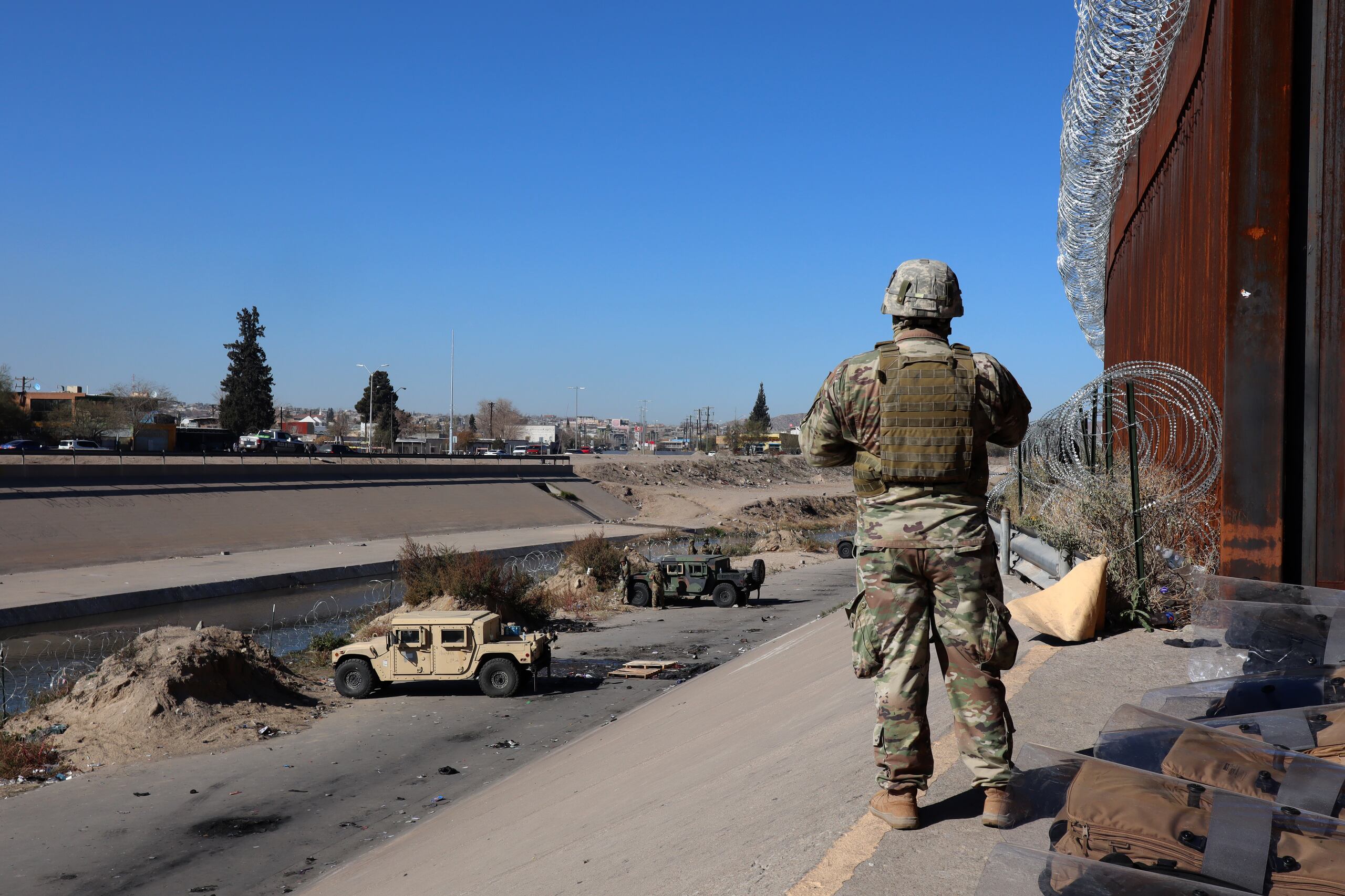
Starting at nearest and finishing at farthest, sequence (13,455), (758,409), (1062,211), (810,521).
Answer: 1. (1062,211)
2. (13,455)
3. (810,521)
4. (758,409)

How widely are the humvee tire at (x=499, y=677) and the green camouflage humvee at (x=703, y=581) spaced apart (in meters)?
11.5

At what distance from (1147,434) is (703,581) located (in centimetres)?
1647

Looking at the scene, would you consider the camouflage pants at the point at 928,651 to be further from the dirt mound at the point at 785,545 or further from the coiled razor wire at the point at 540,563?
the dirt mound at the point at 785,545

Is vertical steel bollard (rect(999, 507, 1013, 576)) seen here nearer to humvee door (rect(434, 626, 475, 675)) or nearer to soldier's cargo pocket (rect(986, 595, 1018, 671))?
soldier's cargo pocket (rect(986, 595, 1018, 671))

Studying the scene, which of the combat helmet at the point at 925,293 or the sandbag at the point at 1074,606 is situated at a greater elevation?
the combat helmet at the point at 925,293

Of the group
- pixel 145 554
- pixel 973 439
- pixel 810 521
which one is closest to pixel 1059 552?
pixel 973 439

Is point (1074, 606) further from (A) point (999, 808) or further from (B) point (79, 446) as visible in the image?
(B) point (79, 446)

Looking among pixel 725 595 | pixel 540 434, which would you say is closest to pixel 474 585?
pixel 725 595

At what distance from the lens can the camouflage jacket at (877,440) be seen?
3.76m

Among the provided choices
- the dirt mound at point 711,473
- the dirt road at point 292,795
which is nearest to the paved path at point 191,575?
the dirt road at point 292,795

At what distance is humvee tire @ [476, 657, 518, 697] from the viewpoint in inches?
611

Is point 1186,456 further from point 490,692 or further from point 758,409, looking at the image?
point 758,409

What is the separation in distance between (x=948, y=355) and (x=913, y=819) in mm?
1774

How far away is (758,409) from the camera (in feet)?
505
